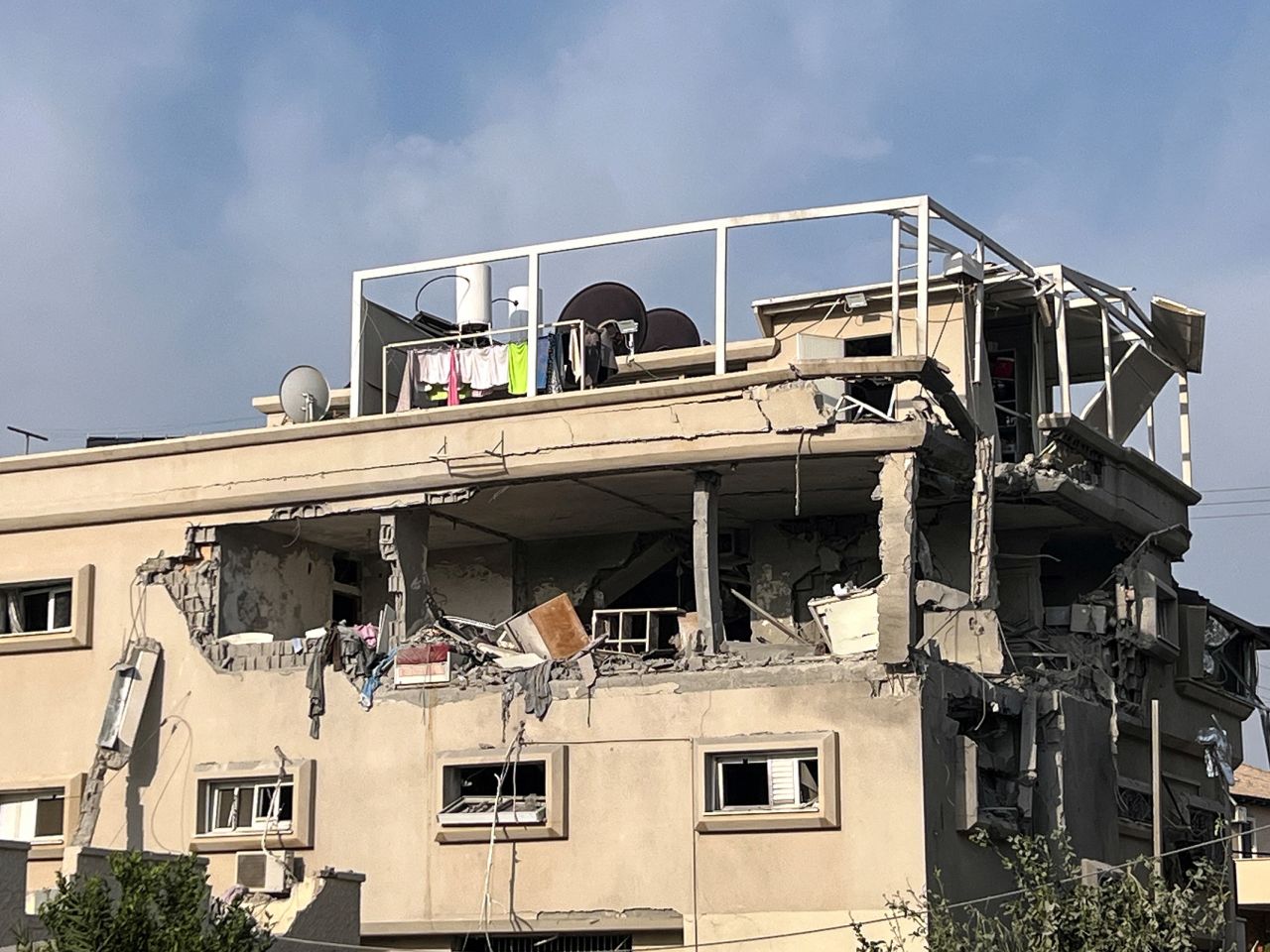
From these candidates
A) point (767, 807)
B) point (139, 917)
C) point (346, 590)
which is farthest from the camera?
point (346, 590)

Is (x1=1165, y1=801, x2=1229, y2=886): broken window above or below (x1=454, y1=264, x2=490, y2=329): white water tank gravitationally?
below

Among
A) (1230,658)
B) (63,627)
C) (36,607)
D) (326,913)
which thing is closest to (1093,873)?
(1230,658)

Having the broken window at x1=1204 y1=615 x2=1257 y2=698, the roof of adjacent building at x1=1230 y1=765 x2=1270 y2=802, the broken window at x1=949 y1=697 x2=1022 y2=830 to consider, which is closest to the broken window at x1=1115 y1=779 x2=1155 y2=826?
the broken window at x1=949 y1=697 x2=1022 y2=830

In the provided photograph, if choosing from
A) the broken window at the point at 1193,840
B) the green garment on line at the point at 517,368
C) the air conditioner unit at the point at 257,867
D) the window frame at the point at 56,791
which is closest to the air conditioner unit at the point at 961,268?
the green garment on line at the point at 517,368

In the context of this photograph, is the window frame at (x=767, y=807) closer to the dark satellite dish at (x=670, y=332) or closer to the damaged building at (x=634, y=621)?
the damaged building at (x=634, y=621)

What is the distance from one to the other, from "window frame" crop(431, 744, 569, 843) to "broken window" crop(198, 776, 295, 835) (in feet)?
6.63

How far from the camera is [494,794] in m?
23.4

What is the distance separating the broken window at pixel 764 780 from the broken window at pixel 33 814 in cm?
858

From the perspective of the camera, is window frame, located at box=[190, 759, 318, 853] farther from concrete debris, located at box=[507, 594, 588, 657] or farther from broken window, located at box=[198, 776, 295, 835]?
concrete debris, located at box=[507, 594, 588, 657]

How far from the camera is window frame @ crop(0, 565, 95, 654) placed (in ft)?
84.2

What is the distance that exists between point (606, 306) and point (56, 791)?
32.1 ft

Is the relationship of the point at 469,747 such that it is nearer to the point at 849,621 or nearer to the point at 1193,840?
the point at 849,621

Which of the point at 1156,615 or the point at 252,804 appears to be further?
the point at 1156,615

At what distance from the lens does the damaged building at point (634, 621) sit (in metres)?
22.1
